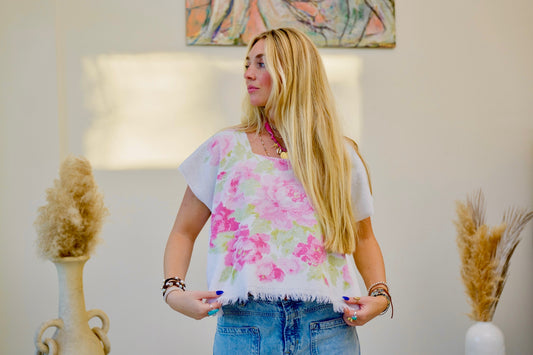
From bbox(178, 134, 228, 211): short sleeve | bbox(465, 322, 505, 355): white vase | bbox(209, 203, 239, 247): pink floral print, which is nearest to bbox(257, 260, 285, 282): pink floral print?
bbox(209, 203, 239, 247): pink floral print

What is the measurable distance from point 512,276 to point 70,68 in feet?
8.36

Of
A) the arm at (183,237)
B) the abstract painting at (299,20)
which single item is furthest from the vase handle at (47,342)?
the abstract painting at (299,20)

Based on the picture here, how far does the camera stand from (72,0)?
3197 mm

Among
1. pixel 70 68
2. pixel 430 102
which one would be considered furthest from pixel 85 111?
pixel 430 102

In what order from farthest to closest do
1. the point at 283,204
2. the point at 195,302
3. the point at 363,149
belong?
the point at 363,149, the point at 283,204, the point at 195,302

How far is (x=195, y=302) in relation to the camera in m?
1.37

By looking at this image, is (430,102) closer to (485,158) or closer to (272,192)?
(485,158)

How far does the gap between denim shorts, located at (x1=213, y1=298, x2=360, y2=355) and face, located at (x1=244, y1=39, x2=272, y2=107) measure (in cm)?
49

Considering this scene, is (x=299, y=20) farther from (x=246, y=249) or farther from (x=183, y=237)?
(x=246, y=249)

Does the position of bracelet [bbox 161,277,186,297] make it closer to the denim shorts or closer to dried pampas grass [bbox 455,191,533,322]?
the denim shorts

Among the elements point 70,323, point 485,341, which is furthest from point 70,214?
point 485,341

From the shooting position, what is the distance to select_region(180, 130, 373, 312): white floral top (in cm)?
139

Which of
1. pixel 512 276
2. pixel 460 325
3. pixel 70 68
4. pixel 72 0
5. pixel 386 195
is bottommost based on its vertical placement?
pixel 460 325

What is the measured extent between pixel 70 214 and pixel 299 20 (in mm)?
1752
